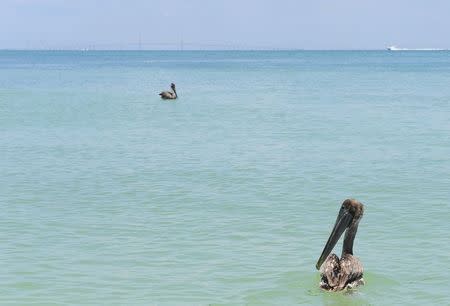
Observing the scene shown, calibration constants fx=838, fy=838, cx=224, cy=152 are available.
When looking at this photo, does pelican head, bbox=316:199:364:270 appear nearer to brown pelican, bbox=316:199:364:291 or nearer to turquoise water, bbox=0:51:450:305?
brown pelican, bbox=316:199:364:291

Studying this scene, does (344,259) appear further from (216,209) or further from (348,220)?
(216,209)

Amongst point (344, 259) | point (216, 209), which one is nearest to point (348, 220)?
point (344, 259)

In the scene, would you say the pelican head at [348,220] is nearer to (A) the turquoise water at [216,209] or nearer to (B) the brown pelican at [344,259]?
(B) the brown pelican at [344,259]

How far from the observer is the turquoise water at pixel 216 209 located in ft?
46.0

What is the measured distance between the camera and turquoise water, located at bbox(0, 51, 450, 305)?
46.0 ft

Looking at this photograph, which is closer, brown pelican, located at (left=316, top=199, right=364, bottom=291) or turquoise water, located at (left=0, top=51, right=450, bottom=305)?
brown pelican, located at (left=316, top=199, right=364, bottom=291)

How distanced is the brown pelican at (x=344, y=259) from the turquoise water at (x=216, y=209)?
26cm

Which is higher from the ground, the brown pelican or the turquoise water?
the brown pelican

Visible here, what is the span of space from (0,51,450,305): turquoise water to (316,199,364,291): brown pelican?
26 centimetres

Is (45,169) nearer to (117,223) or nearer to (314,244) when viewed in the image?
(117,223)

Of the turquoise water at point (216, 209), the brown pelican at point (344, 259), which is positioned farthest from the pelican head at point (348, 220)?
the turquoise water at point (216, 209)

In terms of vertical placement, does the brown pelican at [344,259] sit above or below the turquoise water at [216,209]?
above

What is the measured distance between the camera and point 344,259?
43.8 feet

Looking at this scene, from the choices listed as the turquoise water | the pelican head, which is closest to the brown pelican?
the pelican head
